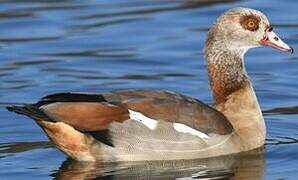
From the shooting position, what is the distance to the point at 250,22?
539 inches

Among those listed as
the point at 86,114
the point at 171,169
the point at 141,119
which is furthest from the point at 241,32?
the point at 86,114

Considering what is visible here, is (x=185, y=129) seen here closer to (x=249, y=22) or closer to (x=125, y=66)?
(x=249, y=22)

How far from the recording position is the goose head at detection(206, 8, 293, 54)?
13602 mm

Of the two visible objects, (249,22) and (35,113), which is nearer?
(35,113)

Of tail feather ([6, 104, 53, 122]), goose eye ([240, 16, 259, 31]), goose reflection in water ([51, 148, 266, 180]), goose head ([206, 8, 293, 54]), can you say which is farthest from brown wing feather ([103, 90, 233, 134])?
goose eye ([240, 16, 259, 31])

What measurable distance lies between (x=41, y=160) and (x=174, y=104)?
1.32 m

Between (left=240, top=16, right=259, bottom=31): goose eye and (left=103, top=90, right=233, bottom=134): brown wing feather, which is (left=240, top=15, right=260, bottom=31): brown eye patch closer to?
(left=240, top=16, right=259, bottom=31): goose eye

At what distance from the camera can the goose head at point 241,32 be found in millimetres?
13602

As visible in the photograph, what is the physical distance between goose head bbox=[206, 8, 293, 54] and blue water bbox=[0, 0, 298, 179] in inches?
36.1

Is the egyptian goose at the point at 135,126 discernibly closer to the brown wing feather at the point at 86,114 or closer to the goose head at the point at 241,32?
the brown wing feather at the point at 86,114

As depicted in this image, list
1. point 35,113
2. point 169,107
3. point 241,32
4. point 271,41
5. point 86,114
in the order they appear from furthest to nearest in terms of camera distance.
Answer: point 271,41
point 241,32
point 169,107
point 86,114
point 35,113

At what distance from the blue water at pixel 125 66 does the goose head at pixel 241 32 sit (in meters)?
0.92

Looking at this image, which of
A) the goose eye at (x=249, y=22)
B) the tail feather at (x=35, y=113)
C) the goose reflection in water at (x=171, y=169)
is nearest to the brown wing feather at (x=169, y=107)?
the goose reflection in water at (x=171, y=169)

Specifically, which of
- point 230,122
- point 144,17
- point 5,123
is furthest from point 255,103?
point 144,17
